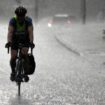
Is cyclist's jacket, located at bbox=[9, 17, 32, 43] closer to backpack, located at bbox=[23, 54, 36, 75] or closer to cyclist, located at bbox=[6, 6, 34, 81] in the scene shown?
cyclist, located at bbox=[6, 6, 34, 81]

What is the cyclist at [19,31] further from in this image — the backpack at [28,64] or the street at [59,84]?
the street at [59,84]

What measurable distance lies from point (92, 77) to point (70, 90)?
9.46 feet

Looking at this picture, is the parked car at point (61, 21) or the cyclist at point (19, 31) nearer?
the cyclist at point (19, 31)

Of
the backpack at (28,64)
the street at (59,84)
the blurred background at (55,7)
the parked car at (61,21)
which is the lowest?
the street at (59,84)

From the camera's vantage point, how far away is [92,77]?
1559cm

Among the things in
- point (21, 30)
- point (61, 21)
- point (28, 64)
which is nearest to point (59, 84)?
point (28, 64)

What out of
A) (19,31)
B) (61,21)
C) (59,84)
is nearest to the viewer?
(19,31)

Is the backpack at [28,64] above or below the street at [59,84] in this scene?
above

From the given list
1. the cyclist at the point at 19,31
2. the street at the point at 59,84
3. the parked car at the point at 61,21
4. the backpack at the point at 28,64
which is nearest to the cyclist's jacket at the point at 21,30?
the cyclist at the point at 19,31

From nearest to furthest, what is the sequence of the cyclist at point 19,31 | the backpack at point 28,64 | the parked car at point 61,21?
the cyclist at point 19,31, the backpack at point 28,64, the parked car at point 61,21

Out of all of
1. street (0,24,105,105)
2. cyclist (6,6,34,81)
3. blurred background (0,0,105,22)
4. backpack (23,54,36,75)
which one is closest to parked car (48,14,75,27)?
street (0,24,105,105)

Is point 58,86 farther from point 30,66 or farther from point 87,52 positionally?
point 87,52

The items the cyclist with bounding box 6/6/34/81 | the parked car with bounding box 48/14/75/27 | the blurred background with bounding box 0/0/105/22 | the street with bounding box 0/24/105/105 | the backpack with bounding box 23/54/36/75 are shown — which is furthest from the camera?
the blurred background with bounding box 0/0/105/22

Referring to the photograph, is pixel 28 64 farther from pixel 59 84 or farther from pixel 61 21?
pixel 61 21
